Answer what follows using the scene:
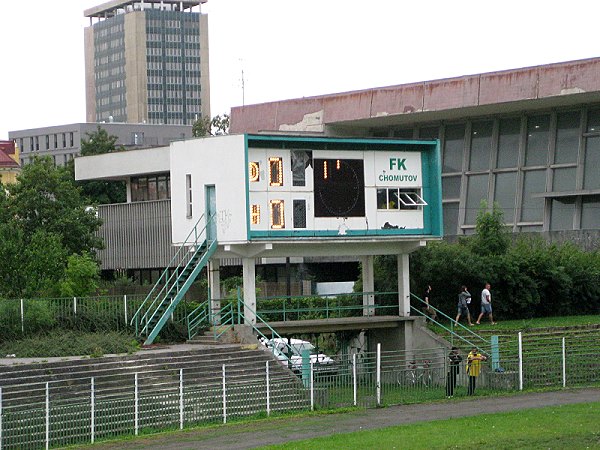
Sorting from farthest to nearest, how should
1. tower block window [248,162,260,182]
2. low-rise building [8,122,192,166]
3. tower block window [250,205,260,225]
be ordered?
low-rise building [8,122,192,166], tower block window [248,162,260,182], tower block window [250,205,260,225]

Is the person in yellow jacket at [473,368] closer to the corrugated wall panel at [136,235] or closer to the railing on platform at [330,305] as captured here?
the railing on platform at [330,305]

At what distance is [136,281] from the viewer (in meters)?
61.7

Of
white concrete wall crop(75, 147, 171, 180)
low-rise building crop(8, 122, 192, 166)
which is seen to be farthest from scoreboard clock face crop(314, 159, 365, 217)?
low-rise building crop(8, 122, 192, 166)

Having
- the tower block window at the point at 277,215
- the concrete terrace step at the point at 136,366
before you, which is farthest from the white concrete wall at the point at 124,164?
the concrete terrace step at the point at 136,366

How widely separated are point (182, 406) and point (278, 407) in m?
3.24

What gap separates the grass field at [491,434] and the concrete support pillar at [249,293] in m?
11.1

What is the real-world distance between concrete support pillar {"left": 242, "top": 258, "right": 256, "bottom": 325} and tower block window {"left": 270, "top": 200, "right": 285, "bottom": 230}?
1362 millimetres

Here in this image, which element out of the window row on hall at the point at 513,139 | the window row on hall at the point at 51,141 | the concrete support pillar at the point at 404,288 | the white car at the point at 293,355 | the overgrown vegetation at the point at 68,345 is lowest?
the white car at the point at 293,355

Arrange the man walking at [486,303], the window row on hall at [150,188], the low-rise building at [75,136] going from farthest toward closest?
1. the low-rise building at [75,136]
2. the window row on hall at [150,188]
3. the man walking at [486,303]

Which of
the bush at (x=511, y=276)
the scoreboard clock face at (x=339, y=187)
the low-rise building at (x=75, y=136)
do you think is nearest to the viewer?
the scoreboard clock face at (x=339, y=187)

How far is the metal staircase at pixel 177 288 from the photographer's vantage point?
38844mm

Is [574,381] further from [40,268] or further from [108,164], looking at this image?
[108,164]

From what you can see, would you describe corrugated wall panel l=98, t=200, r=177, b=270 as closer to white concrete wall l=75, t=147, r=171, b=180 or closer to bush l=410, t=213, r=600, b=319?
white concrete wall l=75, t=147, r=171, b=180

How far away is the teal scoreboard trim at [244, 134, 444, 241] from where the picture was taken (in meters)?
39.6
